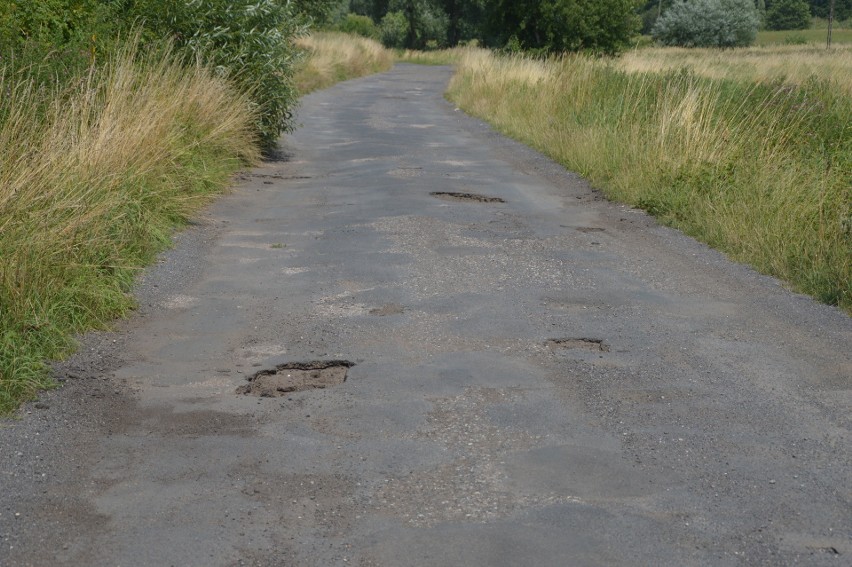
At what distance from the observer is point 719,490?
4402 mm

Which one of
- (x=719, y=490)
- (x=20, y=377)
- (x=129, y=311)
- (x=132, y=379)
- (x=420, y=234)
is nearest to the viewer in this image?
(x=719, y=490)

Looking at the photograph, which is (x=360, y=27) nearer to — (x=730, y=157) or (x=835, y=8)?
(x=835, y=8)

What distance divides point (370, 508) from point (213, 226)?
644 centimetres

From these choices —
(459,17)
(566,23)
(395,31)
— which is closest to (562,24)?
(566,23)

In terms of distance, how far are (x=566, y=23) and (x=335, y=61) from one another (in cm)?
939

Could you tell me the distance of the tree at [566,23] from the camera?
3488 centimetres

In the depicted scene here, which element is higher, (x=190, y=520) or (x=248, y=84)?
(x=248, y=84)

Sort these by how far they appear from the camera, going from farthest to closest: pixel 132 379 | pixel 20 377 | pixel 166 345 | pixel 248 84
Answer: pixel 248 84, pixel 166 345, pixel 132 379, pixel 20 377

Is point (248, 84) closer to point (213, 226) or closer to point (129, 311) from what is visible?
point (213, 226)

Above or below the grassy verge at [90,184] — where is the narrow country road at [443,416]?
below

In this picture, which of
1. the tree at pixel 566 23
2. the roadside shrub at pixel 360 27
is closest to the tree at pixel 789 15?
the roadside shrub at pixel 360 27

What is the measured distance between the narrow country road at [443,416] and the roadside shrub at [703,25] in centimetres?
6661

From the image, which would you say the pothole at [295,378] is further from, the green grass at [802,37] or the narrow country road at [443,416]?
the green grass at [802,37]

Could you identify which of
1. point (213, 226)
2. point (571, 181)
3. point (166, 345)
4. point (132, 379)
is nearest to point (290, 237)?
point (213, 226)
